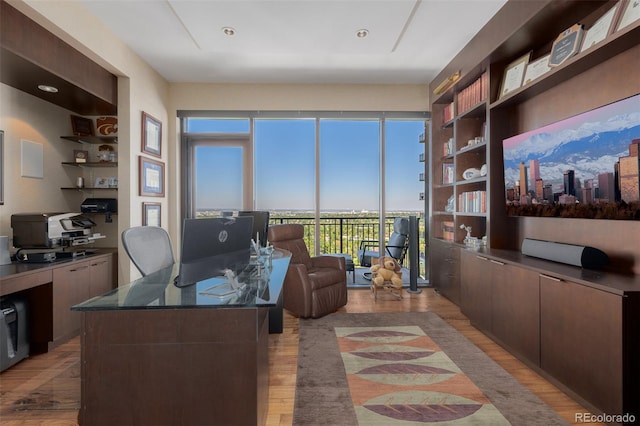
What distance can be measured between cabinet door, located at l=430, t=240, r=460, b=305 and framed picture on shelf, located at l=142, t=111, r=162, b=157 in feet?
13.1

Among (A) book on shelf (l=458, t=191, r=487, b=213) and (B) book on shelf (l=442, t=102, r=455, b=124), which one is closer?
(A) book on shelf (l=458, t=191, r=487, b=213)

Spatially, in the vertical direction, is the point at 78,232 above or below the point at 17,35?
below

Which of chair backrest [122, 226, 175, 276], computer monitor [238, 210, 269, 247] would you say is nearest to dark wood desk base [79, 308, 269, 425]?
chair backrest [122, 226, 175, 276]

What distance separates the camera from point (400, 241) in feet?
13.7

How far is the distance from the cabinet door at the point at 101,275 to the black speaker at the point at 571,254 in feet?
13.3

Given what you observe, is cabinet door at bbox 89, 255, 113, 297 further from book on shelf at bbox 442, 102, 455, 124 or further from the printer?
book on shelf at bbox 442, 102, 455, 124

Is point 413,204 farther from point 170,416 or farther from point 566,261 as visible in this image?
point 170,416

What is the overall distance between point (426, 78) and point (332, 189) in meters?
2.07

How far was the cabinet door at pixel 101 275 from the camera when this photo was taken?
113 inches

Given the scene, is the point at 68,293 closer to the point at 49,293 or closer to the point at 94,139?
the point at 49,293

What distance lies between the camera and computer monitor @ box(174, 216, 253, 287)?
159cm

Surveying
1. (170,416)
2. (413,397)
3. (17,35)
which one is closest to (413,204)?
(413,397)

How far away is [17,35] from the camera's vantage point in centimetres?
213

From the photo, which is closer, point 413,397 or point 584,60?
point 413,397
